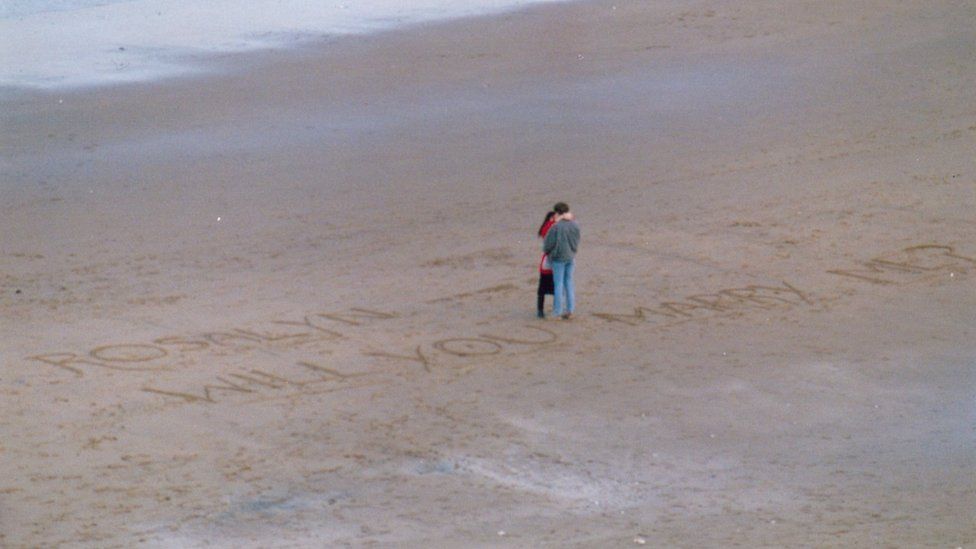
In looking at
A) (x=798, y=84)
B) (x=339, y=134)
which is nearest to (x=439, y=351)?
(x=339, y=134)

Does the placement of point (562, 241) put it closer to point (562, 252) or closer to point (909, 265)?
point (562, 252)

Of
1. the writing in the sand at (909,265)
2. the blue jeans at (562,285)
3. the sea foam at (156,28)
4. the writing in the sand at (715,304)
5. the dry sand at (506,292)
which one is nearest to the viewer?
the dry sand at (506,292)

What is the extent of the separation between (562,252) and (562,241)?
113mm

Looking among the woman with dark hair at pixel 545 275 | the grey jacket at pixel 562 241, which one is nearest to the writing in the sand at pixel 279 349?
the woman with dark hair at pixel 545 275

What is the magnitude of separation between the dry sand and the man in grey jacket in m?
0.35

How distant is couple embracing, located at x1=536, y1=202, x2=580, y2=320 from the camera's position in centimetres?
1476

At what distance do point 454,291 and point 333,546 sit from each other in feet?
21.2

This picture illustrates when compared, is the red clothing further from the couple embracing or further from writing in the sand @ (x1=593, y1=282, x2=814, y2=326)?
writing in the sand @ (x1=593, y1=282, x2=814, y2=326)

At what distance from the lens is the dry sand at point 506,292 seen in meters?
10.6

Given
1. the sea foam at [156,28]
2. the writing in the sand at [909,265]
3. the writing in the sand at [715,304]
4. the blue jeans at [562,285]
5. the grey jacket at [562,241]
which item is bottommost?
the writing in the sand at [715,304]

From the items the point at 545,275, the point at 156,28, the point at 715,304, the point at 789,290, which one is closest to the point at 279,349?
the point at 545,275

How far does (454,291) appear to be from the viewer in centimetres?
1590

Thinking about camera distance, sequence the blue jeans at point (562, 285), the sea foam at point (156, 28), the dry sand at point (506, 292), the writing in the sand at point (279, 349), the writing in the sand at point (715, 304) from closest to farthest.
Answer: the dry sand at point (506, 292) → the writing in the sand at point (279, 349) → the blue jeans at point (562, 285) → the writing in the sand at point (715, 304) → the sea foam at point (156, 28)

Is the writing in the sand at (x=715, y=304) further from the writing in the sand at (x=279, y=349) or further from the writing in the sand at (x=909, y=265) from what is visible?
the writing in the sand at (x=279, y=349)
